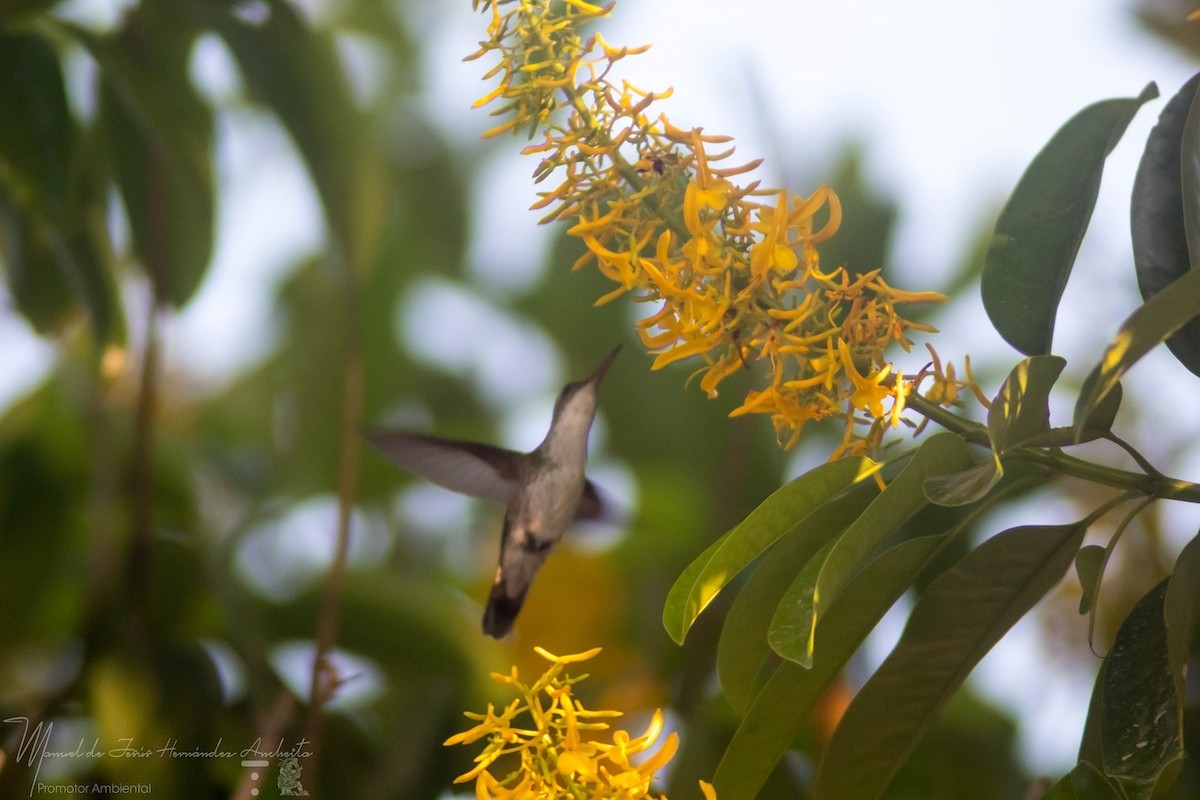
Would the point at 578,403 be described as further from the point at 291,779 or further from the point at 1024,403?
the point at 1024,403

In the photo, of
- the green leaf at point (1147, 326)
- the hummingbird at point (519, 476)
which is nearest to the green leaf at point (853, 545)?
the green leaf at point (1147, 326)

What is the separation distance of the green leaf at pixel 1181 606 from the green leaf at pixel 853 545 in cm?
20

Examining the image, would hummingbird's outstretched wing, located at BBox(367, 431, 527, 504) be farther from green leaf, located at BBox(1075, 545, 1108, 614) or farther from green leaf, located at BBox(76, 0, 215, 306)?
green leaf, located at BBox(1075, 545, 1108, 614)

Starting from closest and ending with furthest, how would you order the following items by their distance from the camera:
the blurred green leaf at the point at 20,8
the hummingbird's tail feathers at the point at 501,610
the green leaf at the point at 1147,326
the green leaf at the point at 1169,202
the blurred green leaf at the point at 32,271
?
the green leaf at the point at 1147,326, the green leaf at the point at 1169,202, the hummingbird's tail feathers at the point at 501,610, the blurred green leaf at the point at 20,8, the blurred green leaf at the point at 32,271

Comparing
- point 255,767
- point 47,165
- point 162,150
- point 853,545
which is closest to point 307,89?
point 162,150

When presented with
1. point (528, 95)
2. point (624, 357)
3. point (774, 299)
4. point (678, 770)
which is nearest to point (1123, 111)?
point (774, 299)

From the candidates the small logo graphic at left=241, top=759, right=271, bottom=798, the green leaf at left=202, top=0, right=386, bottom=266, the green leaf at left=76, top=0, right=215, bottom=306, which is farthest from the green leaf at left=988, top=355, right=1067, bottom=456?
the green leaf at left=76, top=0, right=215, bottom=306

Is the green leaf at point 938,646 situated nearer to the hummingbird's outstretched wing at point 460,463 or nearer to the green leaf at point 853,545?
the green leaf at point 853,545

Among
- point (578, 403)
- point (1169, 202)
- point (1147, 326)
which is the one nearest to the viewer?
point (1147, 326)

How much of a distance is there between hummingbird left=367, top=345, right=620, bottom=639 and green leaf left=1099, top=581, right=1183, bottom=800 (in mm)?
731

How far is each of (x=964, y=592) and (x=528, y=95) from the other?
61cm

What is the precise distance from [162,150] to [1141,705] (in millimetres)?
1807

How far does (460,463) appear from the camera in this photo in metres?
1.77

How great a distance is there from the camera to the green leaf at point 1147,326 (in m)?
0.77
